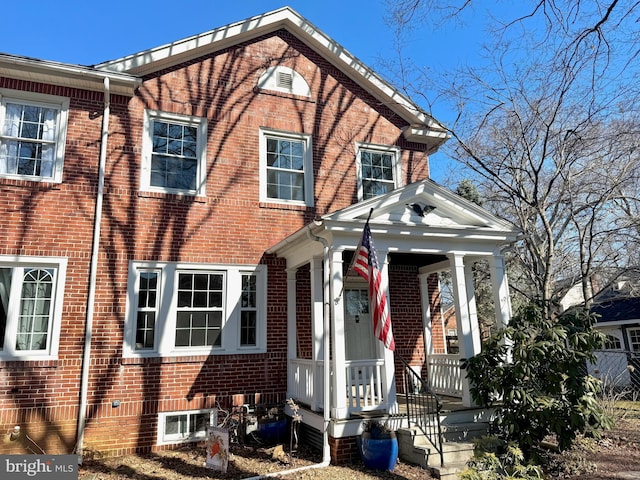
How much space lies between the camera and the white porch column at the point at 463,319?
26.2 feet

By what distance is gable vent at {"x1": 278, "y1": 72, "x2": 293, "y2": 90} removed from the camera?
10383 mm

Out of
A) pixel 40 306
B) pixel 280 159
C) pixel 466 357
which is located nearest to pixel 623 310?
pixel 466 357

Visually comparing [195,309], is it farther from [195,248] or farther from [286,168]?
[286,168]

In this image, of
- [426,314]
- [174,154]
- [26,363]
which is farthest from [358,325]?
[26,363]

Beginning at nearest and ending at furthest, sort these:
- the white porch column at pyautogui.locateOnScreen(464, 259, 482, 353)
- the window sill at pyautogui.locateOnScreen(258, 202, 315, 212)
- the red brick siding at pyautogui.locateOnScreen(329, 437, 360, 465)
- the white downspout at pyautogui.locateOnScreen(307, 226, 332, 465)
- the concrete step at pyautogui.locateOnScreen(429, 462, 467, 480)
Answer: the concrete step at pyautogui.locateOnScreen(429, 462, 467, 480) → the red brick siding at pyautogui.locateOnScreen(329, 437, 360, 465) → the white downspout at pyautogui.locateOnScreen(307, 226, 332, 465) → the white porch column at pyautogui.locateOnScreen(464, 259, 482, 353) → the window sill at pyautogui.locateOnScreen(258, 202, 315, 212)

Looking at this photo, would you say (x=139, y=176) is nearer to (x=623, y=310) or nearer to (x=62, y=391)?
(x=62, y=391)

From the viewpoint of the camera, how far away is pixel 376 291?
6.80 meters

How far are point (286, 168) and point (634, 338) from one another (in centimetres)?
1954

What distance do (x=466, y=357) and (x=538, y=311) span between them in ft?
5.20

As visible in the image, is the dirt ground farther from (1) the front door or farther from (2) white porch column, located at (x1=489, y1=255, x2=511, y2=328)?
(1) the front door

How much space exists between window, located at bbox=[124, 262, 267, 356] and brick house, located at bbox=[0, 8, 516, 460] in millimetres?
35

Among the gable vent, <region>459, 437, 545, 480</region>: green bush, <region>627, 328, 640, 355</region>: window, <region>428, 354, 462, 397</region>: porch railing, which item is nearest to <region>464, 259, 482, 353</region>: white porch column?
<region>428, 354, 462, 397</region>: porch railing

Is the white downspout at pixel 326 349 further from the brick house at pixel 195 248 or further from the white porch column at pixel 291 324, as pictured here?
the white porch column at pixel 291 324

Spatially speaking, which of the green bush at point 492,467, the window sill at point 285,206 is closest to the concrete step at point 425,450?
the green bush at point 492,467
